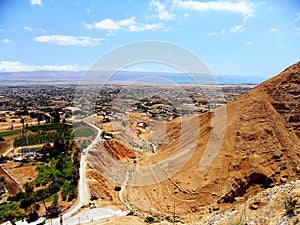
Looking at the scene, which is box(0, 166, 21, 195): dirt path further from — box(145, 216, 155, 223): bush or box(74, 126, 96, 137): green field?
box(74, 126, 96, 137): green field

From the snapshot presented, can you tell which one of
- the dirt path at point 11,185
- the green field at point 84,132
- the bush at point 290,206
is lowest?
the dirt path at point 11,185

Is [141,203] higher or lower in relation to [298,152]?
lower

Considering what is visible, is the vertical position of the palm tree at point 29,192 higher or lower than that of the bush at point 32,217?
higher

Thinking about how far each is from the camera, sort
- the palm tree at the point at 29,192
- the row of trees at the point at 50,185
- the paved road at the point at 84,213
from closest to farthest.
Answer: the paved road at the point at 84,213
the row of trees at the point at 50,185
the palm tree at the point at 29,192

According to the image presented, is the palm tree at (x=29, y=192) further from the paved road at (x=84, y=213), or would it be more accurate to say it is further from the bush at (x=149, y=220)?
the bush at (x=149, y=220)

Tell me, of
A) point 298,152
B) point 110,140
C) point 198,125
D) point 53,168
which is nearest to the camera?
point 298,152

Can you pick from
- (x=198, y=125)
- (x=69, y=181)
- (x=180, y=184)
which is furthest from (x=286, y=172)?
(x=69, y=181)

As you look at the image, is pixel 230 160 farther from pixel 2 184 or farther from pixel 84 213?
pixel 2 184

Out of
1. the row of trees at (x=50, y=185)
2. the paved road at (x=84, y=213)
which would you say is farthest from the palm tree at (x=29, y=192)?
the paved road at (x=84, y=213)

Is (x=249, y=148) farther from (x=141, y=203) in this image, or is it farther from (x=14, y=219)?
(x=14, y=219)
